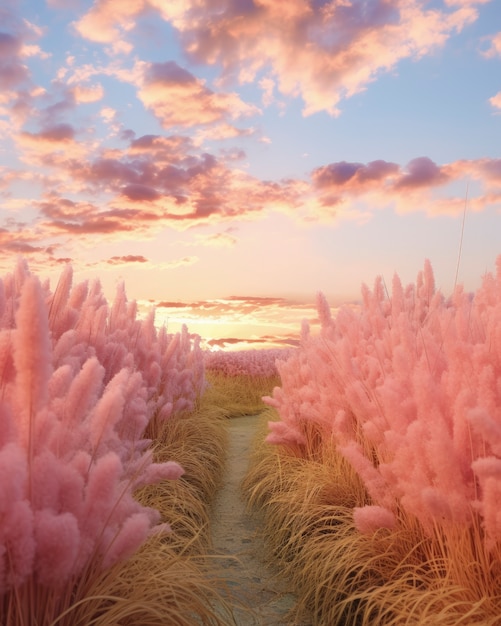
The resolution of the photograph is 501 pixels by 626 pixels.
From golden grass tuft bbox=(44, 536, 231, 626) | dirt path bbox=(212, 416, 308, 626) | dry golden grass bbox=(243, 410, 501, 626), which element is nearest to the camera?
golden grass tuft bbox=(44, 536, 231, 626)

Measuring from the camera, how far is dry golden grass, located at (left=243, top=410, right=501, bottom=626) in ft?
7.07

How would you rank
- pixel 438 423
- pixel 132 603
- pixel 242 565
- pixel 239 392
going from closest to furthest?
pixel 132 603, pixel 438 423, pixel 242 565, pixel 239 392

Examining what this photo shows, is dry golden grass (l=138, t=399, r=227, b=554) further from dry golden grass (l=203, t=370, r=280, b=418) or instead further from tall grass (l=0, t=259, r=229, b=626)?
dry golden grass (l=203, t=370, r=280, b=418)

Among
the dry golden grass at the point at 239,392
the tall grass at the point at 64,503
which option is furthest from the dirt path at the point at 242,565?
the dry golden grass at the point at 239,392

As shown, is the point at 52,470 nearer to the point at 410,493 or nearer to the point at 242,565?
the point at 410,493

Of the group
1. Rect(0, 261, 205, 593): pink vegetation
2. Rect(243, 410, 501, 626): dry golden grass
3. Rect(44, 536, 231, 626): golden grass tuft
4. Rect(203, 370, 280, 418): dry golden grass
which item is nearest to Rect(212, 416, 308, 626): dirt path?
Rect(243, 410, 501, 626): dry golden grass

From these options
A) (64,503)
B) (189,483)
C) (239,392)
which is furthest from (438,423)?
(239,392)

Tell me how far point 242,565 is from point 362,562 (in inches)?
38.1

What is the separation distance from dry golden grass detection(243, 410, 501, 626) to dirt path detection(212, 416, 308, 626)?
0.11 meters

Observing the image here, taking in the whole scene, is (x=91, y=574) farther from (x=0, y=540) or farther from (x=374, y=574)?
(x=374, y=574)

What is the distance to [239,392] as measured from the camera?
48.2ft

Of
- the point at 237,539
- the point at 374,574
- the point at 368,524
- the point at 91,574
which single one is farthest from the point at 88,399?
the point at 237,539

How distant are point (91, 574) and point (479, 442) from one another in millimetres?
1491

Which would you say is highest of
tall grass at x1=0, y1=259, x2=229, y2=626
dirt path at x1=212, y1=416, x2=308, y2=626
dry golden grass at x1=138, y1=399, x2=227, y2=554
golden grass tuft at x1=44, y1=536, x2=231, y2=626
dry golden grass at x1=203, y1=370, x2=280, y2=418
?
tall grass at x1=0, y1=259, x2=229, y2=626
